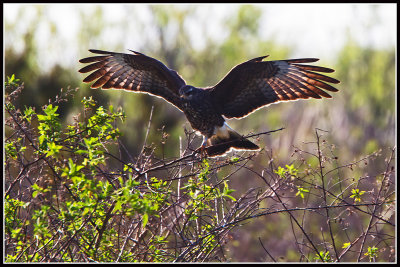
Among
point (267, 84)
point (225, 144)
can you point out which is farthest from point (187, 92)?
point (267, 84)

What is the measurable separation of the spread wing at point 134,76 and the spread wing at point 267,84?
47 centimetres

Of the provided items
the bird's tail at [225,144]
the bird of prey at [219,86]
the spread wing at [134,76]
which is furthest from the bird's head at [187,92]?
the bird's tail at [225,144]

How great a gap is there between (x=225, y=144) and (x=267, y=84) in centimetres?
77

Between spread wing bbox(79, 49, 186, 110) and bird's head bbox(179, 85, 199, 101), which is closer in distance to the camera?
bird's head bbox(179, 85, 199, 101)

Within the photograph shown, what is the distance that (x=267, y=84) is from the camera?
6094 mm

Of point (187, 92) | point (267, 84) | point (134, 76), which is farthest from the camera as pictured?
point (134, 76)

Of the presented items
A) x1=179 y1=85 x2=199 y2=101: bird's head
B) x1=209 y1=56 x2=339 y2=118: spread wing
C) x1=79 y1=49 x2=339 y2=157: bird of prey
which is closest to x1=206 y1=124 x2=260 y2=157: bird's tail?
x1=79 y1=49 x2=339 y2=157: bird of prey

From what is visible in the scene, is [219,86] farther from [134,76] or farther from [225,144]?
[134,76]

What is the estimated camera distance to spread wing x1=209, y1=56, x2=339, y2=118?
19.5 feet

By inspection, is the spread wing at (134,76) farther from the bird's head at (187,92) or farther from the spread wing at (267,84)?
the spread wing at (267,84)

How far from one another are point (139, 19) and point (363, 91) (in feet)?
30.1

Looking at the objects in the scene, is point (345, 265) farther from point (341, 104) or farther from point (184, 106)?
point (341, 104)

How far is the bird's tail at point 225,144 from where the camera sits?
19.2ft

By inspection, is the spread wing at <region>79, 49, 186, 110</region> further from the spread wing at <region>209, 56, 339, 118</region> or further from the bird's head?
the spread wing at <region>209, 56, 339, 118</region>
